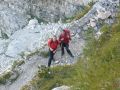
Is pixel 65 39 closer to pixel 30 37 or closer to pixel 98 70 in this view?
pixel 98 70

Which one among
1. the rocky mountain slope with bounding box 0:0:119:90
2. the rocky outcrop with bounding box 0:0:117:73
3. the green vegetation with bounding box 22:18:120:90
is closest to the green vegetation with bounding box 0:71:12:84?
→ the rocky mountain slope with bounding box 0:0:119:90

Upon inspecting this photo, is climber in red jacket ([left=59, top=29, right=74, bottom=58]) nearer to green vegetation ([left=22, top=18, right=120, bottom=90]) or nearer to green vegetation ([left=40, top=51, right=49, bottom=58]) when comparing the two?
green vegetation ([left=40, top=51, right=49, bottom=58])

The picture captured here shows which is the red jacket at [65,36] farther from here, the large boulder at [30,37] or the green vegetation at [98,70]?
the large boulder at [30,37]

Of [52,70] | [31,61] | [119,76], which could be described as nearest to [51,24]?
[31,61]

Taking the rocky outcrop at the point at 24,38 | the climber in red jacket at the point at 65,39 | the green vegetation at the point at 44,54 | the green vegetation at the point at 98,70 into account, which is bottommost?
the rocky outcrop at the point at 24,38

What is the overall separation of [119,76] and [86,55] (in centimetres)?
178

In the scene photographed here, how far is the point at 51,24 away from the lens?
31312 millimetres

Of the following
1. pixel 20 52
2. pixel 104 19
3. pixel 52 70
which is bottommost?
pixel 20 52

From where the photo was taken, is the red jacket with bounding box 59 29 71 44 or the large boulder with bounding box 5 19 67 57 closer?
the red jacket with bounding box 59 29 71 44

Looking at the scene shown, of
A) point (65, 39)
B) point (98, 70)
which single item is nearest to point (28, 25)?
point (65, 39)

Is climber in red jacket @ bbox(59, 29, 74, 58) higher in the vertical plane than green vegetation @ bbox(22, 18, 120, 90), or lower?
lower

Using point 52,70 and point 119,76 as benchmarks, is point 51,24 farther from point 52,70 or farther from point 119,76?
point 119,76

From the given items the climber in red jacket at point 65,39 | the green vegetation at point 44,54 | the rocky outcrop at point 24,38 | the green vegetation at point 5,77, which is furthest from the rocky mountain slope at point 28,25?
the green vegetation at point 5,77

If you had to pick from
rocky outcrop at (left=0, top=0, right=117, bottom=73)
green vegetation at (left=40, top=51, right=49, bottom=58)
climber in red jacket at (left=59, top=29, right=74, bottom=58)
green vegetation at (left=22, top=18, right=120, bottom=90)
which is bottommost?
rocky outcrop at (left=0, top=0, right=117, bottom=73)
